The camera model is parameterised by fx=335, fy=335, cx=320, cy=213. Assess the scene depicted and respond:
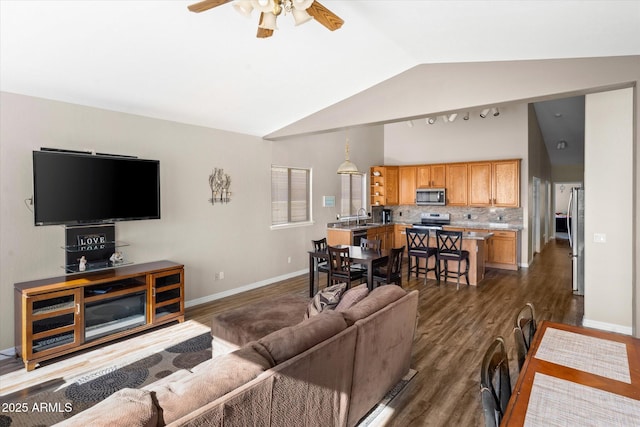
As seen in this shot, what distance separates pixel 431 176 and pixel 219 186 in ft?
18.2

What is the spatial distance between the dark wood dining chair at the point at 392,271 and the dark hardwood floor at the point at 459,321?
592 millimetres

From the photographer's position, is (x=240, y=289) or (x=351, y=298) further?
(x=240, y=289)

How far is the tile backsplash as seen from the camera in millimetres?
7578

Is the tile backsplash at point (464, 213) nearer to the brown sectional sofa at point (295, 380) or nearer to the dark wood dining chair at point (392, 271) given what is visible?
the dark wood dining chair at point (392, 271)

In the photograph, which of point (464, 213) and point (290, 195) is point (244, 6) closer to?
point (290, 195)

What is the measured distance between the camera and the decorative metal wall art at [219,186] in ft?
16.6

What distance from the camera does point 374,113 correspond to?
4453 mm

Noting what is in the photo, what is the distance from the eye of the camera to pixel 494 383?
5.16 ft

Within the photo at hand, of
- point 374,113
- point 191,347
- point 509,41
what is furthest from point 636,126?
point 191,347

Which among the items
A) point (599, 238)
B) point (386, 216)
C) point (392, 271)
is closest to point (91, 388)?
point (392, 271)

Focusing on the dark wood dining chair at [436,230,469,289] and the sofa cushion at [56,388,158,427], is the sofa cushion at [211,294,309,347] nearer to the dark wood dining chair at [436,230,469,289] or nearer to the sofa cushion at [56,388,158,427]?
the sofa cushion at [56,388,158,427]

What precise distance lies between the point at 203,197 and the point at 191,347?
2.19 meters

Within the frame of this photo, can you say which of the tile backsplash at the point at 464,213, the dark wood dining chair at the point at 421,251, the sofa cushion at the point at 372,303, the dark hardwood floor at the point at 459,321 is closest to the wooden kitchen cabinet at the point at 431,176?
the tile backsplash at the point at 464,213

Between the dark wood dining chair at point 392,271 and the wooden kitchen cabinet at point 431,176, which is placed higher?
the wooden kitchen cabinet at point 431,176
